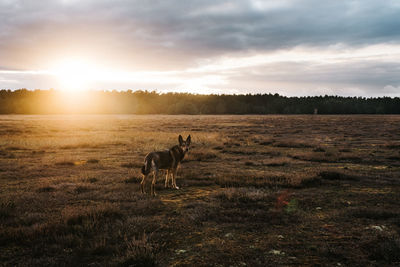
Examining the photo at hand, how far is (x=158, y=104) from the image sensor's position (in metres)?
159

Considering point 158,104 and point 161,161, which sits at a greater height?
point 158,104

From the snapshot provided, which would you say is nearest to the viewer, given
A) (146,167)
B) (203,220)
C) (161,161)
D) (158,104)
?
(203,220)

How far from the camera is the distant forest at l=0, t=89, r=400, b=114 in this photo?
449 ft

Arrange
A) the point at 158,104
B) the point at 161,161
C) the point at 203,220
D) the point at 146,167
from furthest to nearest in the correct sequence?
the point at 158,104 → the point at 161,161 → the point at 146,167 → the point at 203,220

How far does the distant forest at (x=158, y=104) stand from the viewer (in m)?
137

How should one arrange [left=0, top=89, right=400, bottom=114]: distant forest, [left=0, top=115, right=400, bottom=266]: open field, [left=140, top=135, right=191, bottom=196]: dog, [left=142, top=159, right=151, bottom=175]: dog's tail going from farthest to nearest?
1. [left=0, top=89, right=400, bottom=114]: distant forest
2. [left=140, top=135, right=191, bottom=196]: dog
3. [left=142, top=159, right=151, bottom=175]: dog's tail
4. [left=0, top=115, right=400, bottom=266]: open field

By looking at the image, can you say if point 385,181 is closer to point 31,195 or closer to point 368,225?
point 368,225

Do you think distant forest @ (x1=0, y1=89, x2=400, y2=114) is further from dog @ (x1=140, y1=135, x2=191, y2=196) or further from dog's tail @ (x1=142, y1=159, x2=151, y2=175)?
dog's tail @ (x1=142, y1=159, x2=151, y2=175)

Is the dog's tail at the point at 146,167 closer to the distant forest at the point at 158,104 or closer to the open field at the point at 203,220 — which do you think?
the open field at the point at 203,220

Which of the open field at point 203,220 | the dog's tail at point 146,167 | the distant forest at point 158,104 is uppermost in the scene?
the distant forest at point 158,104

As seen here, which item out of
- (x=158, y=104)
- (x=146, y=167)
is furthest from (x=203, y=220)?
(x=158, y=104)

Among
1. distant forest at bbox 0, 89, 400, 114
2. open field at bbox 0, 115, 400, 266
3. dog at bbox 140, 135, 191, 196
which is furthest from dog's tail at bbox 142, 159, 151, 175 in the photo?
distant forest at bbox 0, 89, 400, 114

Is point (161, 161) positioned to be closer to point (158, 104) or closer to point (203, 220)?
point (203, 220)

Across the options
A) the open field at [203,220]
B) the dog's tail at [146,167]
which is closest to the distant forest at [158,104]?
the open field at [203,220]
